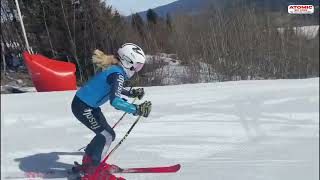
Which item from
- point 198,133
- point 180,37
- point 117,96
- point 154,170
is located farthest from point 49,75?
point 117,96

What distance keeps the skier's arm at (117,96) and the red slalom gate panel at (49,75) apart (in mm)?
3906

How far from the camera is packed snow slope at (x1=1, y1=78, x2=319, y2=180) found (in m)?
4.15

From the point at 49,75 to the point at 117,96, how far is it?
13.4 ft

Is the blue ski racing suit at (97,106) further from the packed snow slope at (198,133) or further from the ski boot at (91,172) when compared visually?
the packed snow slope at (198,133)

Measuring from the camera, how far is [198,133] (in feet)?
16.9

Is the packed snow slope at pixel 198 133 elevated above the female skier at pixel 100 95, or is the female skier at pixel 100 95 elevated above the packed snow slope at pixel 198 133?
the female skier at pixel 100 95

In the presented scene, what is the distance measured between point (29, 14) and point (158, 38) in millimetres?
2491

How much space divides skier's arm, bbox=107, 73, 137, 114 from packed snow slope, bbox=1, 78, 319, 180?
698 millimetres

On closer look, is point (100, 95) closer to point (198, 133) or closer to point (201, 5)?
point (198, 133)

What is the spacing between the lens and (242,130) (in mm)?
5199

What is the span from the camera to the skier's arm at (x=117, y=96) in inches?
135

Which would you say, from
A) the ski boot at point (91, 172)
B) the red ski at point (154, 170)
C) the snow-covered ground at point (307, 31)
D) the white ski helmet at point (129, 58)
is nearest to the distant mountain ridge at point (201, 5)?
the snow-covered ground at point (307, 31)

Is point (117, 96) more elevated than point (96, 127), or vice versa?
point (117, 96)

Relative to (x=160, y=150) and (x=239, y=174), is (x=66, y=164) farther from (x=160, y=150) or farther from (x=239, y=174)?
(x=239, y=174)
